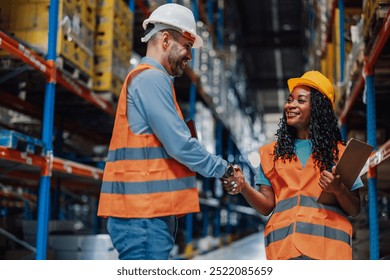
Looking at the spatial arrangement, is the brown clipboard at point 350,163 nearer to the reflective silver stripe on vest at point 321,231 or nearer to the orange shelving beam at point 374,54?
the reflective silver stripe on vest at point 321,231

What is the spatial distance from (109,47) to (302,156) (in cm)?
441

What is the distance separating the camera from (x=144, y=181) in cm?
229

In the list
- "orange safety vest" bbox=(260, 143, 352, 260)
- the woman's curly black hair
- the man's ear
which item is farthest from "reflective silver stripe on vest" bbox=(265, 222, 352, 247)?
the man's ear

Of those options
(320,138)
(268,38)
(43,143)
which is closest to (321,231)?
(320,138)

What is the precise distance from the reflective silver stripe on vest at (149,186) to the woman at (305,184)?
0.88 ft

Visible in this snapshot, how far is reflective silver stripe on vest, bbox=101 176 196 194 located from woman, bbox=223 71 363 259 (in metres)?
0.27

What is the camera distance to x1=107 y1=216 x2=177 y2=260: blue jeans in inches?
87.9

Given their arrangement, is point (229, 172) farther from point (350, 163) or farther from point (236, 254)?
point (236, 254)

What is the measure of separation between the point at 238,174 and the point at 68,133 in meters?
7.06

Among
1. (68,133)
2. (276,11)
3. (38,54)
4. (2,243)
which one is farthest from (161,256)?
(276,11)

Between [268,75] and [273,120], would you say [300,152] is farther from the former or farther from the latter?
[273,120]

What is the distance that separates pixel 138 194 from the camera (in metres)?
2.29

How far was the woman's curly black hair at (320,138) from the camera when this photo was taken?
2367 millimetres

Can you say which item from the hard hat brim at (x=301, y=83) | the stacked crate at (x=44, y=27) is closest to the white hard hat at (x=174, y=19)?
the hard hat brim at (x=301, y=83)
